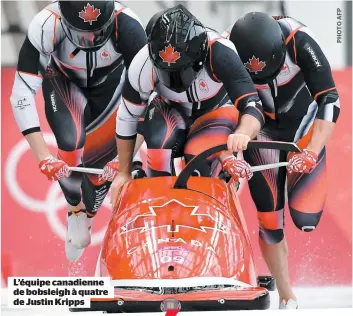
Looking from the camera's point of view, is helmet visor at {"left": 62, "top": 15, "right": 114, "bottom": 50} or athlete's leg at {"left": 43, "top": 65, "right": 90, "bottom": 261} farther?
athlete's leg at {"left": 43, "top": 65, "right": 90, "bottom": 261}

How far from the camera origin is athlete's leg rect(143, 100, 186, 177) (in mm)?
3701

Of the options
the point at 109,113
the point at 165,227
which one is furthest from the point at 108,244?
the point at 109,113

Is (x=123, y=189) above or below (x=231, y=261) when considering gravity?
above

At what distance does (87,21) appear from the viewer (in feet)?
12.7

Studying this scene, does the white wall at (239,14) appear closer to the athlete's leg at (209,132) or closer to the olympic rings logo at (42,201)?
the olympic rings logo at (42,201)

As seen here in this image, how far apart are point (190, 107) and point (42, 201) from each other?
98 centimetres

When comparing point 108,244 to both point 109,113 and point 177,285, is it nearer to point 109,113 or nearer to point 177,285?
point 177,285

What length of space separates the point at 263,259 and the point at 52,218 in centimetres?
106

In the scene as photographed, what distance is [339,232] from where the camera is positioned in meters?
4.39

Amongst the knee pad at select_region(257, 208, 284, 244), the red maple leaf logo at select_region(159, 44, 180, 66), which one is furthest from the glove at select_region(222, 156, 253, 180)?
the knee pad at select_region(257, 208, 284, 244)

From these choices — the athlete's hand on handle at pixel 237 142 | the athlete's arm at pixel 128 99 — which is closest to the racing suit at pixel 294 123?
the athlete's arm at pixel 128 99

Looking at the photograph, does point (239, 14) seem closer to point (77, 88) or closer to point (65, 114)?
point (77, 88)

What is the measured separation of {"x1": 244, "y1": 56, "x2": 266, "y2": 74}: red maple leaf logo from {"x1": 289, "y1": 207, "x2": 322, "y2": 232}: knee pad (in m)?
0.71

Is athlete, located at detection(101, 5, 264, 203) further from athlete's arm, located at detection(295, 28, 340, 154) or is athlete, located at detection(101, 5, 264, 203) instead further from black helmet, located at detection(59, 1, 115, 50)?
athlete's arm, located at detection(295, 28, 340, 154)
